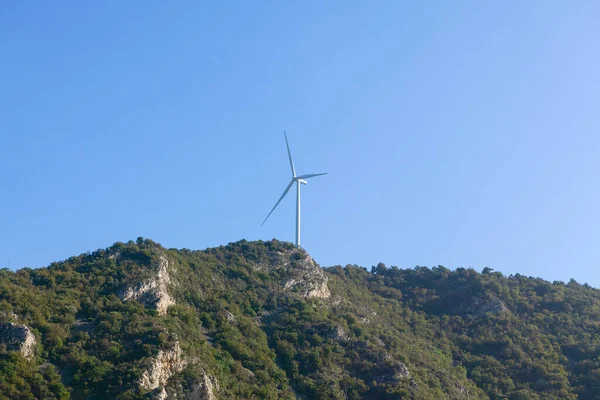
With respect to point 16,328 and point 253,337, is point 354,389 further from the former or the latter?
point 16,328

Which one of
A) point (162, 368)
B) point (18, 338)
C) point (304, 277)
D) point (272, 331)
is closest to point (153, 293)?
point (272, 331)

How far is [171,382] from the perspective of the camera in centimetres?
7350

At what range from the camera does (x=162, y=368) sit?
73.9 metres

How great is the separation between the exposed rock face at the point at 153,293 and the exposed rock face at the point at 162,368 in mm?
12072

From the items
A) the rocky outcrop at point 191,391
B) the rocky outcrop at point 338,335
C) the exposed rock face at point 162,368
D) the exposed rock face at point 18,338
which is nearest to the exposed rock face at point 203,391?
the rocky outcrop at point 191,391

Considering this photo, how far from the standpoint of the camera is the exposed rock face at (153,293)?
8819cm

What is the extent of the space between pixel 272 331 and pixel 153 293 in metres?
15.0

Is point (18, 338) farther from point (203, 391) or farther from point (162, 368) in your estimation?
point (203, 391)

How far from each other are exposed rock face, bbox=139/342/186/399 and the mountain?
13cm

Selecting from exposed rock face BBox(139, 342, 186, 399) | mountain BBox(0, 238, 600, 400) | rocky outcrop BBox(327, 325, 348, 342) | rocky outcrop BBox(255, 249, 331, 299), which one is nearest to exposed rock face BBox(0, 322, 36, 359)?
mountain BBox(0, 238, 600, 400)

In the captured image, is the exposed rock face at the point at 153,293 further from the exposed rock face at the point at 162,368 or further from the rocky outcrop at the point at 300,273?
Result: the rocky outcrop at the point at 300,273

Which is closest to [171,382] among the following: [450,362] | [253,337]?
[253,337]

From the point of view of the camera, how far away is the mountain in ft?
242

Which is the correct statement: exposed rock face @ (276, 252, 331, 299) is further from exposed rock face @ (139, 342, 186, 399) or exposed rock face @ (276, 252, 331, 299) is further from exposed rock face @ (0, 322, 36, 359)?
exposed rock face @ (0, 322, 36, 359)
